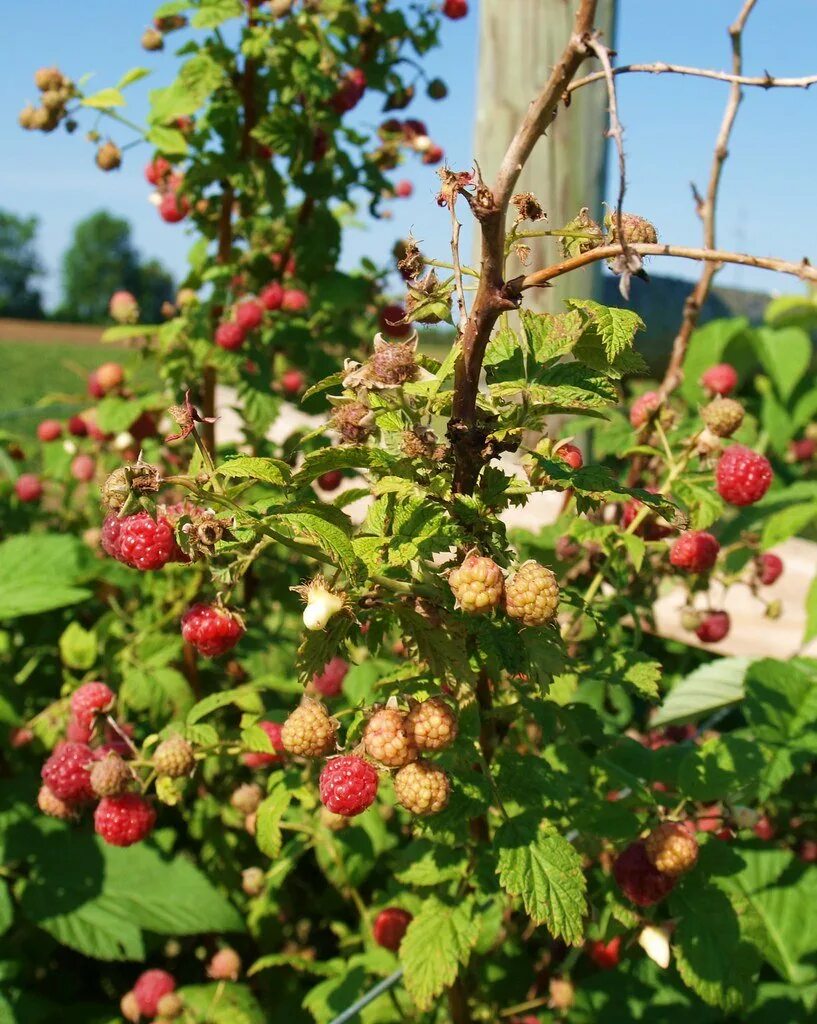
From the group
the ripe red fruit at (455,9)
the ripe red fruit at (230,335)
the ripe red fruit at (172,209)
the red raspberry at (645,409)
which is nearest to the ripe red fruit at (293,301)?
the ripe red fruit at (230,335)

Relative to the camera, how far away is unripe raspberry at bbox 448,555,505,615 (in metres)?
0.89

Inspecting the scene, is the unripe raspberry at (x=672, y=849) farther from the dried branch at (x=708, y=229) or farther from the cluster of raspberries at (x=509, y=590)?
the dried branch at (x=708, y=229)

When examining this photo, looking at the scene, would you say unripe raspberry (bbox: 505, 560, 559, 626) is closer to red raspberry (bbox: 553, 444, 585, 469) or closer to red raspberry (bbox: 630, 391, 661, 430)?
red raspberry (bbox: 553, 444, 585, 469)

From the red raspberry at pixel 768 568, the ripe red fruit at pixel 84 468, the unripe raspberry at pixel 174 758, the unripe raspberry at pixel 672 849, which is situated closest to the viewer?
the unripe raspberry at pixel 672 849

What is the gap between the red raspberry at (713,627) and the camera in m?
1.94

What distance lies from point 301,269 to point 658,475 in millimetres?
1004

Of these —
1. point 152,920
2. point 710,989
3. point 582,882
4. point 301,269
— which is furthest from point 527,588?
point 301,269

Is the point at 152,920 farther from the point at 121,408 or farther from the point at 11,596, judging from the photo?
the point at 121,408

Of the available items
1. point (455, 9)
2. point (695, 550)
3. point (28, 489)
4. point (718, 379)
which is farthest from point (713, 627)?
point (28, 489)

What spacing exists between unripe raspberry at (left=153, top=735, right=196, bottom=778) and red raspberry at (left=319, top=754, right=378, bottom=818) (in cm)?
36

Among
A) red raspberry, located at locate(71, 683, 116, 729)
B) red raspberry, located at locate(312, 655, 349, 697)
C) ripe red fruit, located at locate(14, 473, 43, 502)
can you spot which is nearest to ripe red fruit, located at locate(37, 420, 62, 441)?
ripe red fruit, located at locate(14, 473, 43, 502)

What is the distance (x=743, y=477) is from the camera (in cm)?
136

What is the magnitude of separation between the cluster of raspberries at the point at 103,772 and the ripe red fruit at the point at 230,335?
88cm

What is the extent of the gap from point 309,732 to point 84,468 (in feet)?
5.50
